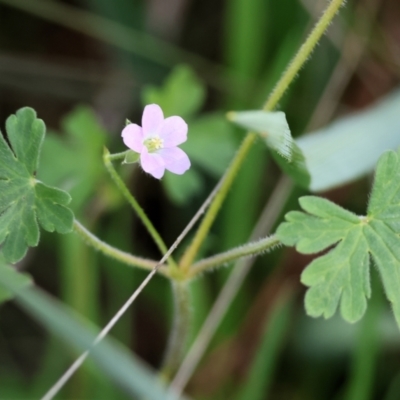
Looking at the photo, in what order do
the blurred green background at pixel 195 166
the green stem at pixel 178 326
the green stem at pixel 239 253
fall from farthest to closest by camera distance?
1. the blurred green background at pixel 195 166
2. the green stem at pixel 178 326
3. the green stem at pixel 239 253

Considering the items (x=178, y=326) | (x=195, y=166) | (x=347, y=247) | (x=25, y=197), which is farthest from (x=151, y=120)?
(x=195, y=166)

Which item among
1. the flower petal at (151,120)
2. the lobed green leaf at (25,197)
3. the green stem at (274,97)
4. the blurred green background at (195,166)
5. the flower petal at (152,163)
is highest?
the blurred green background at (195,166)

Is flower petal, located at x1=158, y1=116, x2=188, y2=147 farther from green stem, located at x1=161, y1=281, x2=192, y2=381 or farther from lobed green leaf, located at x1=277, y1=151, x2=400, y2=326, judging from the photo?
green stem, located at x1=161, y1=281, x2=192, y2=381

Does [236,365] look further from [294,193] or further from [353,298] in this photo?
[353,298]

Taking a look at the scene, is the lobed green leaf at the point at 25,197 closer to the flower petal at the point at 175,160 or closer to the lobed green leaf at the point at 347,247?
the flower petal at the point at 175,160

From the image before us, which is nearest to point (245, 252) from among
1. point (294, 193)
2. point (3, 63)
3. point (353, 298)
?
point (353, 298)

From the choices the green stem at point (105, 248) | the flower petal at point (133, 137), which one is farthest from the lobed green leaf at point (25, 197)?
the flower petal at point (133, 137)
